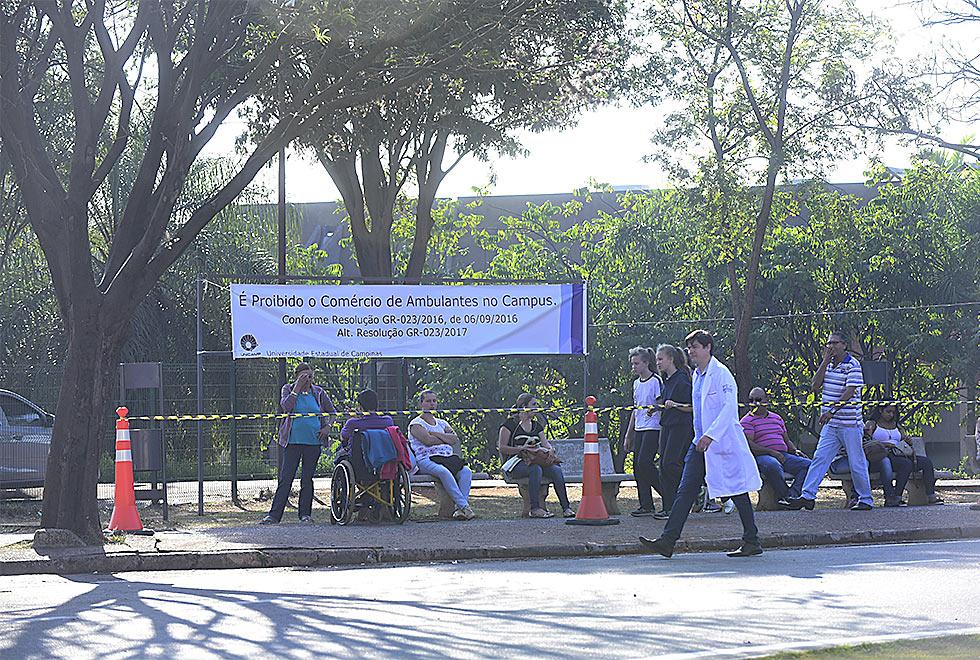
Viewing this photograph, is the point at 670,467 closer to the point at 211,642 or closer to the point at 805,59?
the point at 211,642

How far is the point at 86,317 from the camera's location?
13273 mm

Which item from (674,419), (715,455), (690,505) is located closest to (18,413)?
(674,419)

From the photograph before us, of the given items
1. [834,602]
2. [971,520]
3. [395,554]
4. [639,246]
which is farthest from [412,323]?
[639,246]

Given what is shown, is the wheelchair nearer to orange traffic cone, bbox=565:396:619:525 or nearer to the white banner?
orange traffic cone, bbox=565:396:619:525

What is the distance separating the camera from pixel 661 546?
11562 mm

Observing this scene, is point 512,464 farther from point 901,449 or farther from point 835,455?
point 901,449

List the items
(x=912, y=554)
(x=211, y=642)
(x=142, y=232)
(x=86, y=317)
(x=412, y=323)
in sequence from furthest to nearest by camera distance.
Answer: (x=412, y=323)
(x=142, y=232)
(x=86, y=317)
(x=912, y=554)
(x=211, y=642)

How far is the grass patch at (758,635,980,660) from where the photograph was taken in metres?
6.64

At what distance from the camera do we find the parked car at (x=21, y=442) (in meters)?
17.6

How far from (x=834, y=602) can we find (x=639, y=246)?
978 inches

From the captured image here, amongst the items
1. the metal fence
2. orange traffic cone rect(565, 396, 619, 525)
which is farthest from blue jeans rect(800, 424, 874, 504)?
the metal fence

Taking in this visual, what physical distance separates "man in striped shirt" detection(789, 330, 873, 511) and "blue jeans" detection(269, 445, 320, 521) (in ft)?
18.0

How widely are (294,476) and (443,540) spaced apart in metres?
2.98

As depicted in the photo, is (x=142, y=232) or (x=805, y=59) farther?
(x=805, y=59)
